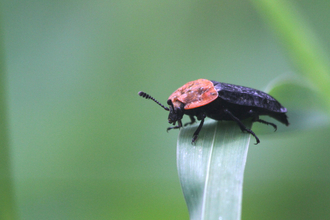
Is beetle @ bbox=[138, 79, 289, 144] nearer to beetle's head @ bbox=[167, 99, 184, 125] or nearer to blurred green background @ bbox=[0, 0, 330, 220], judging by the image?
beetle's head @ bbox=[167, 99, 184, 125]

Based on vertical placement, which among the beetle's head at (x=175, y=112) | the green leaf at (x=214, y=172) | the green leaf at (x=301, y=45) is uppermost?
the green leaf at (x=301, y=45)

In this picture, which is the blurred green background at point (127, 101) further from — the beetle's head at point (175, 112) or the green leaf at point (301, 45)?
the beetle's head at point (175, 112)

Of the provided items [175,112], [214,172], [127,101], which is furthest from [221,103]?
[127,101]

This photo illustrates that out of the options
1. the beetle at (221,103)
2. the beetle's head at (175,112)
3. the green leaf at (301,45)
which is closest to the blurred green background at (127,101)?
the beetle at (221,103)

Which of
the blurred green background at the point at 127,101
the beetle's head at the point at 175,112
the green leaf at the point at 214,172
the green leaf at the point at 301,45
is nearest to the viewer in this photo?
the green leaf at the point at 214,172

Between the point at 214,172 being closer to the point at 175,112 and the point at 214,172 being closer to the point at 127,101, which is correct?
the point at 175,112

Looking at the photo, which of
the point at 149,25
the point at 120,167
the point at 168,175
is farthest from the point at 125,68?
the point at 168,175

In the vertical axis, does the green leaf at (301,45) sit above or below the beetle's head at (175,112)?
above

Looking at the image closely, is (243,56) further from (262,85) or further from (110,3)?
(110,3)
